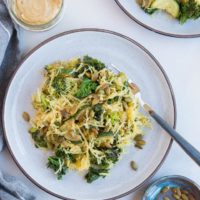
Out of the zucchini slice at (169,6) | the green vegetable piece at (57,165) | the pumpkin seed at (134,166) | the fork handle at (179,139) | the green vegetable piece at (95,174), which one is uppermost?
the zucchini slice at (169,6)

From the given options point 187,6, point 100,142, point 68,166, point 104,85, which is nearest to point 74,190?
point 68,166

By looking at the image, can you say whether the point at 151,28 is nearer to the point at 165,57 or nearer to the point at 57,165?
the point at 165,57

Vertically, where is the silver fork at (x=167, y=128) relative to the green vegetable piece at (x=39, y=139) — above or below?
above

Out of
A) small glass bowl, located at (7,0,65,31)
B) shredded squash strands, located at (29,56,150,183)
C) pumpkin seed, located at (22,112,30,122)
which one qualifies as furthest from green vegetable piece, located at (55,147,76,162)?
small glass bowl, located at (7,0,65,31)

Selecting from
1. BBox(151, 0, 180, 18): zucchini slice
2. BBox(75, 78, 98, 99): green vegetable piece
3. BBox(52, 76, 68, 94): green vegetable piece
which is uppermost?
BBox(151, 0, 180, 18): zucchini slice

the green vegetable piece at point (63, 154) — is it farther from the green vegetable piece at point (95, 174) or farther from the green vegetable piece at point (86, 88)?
the green vegetable piece at point (86, 88)

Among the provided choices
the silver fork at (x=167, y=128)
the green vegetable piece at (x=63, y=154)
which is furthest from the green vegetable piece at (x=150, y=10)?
the green vegetable piece at (x=63, y=154)

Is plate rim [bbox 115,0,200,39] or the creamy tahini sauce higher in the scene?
plate rim [bbox 115,0,200,39]

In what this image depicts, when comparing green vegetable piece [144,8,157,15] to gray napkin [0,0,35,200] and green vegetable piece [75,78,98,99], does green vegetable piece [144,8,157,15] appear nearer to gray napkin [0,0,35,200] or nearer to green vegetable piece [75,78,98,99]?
green vegetable piece [75,78,98,99]

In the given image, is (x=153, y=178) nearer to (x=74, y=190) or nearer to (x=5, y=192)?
(x=74, y=190)
